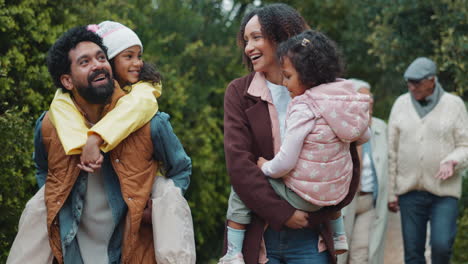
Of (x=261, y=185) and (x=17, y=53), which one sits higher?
(x=17, y=53)

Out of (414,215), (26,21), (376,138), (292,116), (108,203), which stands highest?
(26,21)

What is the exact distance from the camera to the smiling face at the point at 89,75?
13.0ft

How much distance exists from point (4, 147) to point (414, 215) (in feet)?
11.9

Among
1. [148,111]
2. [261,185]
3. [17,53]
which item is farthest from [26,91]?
[261,185]

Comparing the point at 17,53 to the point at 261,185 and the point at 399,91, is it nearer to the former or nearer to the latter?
the point at 261,185

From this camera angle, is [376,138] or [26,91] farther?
[376,138]

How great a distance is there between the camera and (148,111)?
13.0 feet

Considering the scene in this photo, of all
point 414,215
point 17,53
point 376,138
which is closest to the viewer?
point 17,53

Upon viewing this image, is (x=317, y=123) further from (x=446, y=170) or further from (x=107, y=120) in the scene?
(x=446, y=170)

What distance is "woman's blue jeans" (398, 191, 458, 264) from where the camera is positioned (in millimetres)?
6527

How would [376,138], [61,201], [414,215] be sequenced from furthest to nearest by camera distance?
1. [376,138]
2. [414,215]
3. [61,201]

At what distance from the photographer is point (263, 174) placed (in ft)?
13.2

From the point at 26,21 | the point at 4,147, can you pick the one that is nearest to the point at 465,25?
the point at 26,21

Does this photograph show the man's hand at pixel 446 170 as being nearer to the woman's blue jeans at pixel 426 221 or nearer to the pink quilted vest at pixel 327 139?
the woman's blue jeans at pixel 426 221
